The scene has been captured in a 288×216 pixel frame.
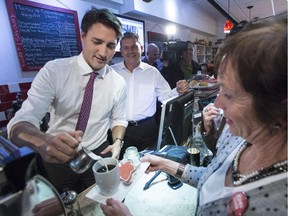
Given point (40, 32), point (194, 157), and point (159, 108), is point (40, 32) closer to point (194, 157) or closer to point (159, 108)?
point (159, 108)

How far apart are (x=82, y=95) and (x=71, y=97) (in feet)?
0.26

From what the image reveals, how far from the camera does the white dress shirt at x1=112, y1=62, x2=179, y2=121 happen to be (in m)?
2.38

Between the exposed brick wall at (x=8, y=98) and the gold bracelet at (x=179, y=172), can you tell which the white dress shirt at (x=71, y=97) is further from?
the exposed brick wall at (x=8, y=98)

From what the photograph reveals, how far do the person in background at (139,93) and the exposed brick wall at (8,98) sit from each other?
123 centimetres

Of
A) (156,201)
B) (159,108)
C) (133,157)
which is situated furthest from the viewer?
(159,108)

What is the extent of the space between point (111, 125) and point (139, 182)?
691mm

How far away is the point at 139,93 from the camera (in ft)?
8.01

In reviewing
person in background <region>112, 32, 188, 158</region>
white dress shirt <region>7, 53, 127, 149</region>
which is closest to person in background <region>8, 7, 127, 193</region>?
white dress shirt <region>7, 53, 127, 149</region>

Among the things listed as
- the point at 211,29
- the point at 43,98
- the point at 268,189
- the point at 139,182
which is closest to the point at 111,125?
the point at 43,98

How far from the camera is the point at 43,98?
1250 mm

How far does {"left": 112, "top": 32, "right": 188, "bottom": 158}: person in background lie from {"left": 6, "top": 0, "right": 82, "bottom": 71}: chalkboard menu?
38.4 inches

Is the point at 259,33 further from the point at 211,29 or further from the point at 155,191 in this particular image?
the point at 211,29

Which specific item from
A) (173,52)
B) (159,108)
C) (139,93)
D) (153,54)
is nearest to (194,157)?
(139,93)

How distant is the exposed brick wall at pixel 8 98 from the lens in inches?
90.9
